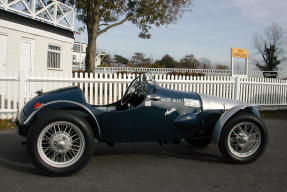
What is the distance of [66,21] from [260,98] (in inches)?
422

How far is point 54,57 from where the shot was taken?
15.7 metres

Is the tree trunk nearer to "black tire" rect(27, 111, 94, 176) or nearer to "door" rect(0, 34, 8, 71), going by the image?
"door" rect(0, 34, 8, 71)

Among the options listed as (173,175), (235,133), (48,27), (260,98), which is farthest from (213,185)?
(48,27)

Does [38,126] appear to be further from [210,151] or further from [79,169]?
[210,151]

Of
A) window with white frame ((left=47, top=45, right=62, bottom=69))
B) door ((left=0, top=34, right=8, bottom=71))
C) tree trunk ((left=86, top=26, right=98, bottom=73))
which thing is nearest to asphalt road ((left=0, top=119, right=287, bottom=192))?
door ((left=0, top=34, right=8, bottom=71))

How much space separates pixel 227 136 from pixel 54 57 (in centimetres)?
1301

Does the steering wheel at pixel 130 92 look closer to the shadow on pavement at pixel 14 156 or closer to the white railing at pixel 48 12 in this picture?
the shadow on pavement at pixel 14 156

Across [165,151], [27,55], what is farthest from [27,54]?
[165,151]

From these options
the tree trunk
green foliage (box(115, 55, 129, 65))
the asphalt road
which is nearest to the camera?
the asphalt road

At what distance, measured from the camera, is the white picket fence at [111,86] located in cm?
834

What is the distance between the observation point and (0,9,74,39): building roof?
1197 cm

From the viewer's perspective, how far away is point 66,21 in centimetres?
1631

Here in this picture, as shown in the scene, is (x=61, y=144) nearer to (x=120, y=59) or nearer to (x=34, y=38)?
(x=34, y=38)

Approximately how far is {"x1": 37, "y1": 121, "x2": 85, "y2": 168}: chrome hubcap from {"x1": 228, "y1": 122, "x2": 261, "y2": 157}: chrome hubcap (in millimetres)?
2183
